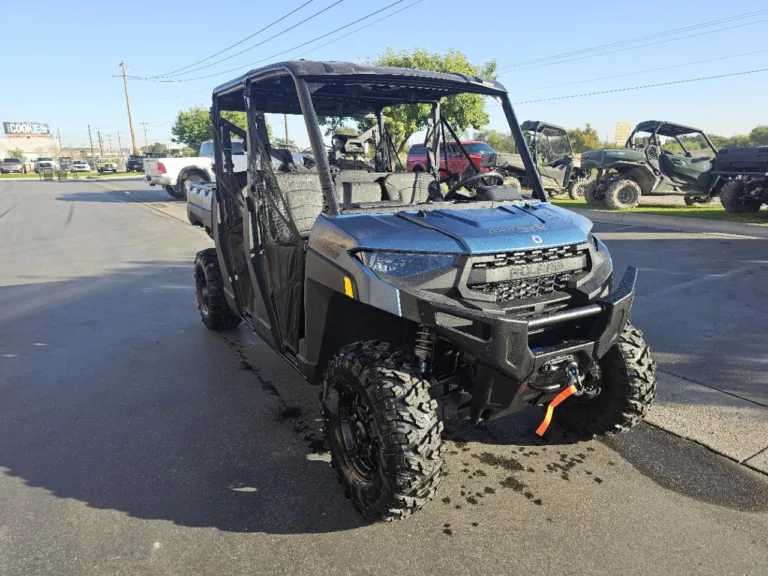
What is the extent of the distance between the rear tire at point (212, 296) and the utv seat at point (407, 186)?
2.22 m

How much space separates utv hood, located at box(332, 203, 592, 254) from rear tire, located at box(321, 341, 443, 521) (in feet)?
1.81

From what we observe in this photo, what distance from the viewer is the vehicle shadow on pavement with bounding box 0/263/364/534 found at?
2.83 meters

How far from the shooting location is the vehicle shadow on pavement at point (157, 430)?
9.28 ft

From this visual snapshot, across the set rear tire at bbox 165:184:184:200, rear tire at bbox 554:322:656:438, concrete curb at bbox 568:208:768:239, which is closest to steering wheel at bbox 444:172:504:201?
rear tire at bbox 554:322:656:438

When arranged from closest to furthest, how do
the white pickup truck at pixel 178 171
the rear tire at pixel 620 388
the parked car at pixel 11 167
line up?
the rear tire at pixel 620 388 < the white pickup truck at pixel 178 171 < the parked car at pixel 11 167

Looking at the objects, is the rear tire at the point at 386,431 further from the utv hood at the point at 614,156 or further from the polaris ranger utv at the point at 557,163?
the polaris ranger utv at the point at 557,163

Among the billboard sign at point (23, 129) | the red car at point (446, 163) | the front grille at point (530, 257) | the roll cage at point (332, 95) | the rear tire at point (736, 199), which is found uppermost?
the billboard sign at point (23, 129)

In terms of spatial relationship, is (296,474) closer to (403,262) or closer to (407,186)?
(403,262)

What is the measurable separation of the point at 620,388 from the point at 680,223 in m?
10.6

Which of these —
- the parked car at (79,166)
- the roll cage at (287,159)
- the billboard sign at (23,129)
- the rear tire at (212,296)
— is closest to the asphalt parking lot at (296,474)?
the rear tire at (212,296)

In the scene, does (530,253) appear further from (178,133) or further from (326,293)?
(178,133)

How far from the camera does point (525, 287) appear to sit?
2666 mm

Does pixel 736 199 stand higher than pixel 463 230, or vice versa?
pixel 463 230

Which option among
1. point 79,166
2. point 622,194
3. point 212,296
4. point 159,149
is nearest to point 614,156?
point 622,194
